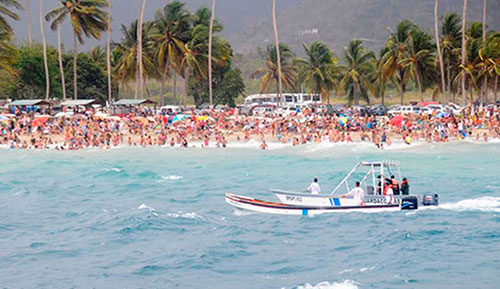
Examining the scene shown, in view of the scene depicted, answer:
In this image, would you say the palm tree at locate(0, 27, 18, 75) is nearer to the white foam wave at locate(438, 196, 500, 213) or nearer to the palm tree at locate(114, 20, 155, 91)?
the palm tree at locate(114, 20, 155, 91)

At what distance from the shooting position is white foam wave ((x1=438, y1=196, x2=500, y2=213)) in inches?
987

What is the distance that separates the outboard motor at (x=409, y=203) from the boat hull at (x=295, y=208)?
21cm

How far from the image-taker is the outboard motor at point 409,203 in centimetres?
2361

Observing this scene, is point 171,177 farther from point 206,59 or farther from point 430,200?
point 206,59

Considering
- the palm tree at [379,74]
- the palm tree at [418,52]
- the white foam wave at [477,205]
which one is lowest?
the white foam wave at [477,205]

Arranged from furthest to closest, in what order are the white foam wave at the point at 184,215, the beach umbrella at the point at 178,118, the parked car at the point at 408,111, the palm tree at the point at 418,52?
the palm tree at the point at 418,52, the parked car at the point at 408,111, the beach umbrella at the point at 178,118, the white foam wave at the point at 184,215

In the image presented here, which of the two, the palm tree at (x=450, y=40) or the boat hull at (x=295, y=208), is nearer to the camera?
the boat hull at (x=295, y=208)

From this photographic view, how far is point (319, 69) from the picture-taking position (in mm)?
75375

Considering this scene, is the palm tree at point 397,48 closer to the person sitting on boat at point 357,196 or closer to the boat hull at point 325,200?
the boat hull at point 325,200

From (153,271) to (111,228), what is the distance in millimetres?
5606

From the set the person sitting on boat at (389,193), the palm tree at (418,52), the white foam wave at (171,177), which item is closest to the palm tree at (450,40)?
the palm tree at (418,52)

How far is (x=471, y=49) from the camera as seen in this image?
62.1m

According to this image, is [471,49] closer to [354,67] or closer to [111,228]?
[354,67]

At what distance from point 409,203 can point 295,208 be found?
3860mm
